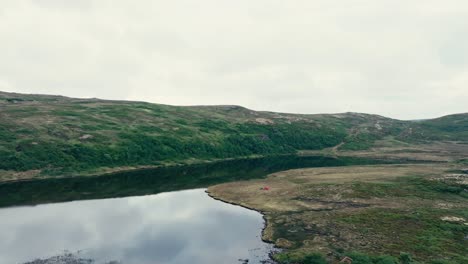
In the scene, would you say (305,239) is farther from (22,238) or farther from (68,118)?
(68,118)

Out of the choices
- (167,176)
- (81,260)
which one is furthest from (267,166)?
(81,260)

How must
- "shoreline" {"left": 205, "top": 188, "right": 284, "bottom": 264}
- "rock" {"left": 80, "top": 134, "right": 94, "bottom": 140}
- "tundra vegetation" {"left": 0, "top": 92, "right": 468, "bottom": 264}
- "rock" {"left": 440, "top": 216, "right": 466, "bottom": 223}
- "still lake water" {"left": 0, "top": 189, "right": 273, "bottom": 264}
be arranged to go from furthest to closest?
1. "rock" {"left": 80, "top": 134, "right": 94, "bottom": 140}
2. "rock" {"left": 440, "top": 216, "right": 466, "bottom": 223}
3. "tundra vegetation" {"left": 0, "top": 92, "right": 468, "bottom": 264}
4. "shoreline" {"left": 205, "top": 188, "right": 284, "bottom": 264}
5. "still lake water" {"left": 0, "top": 189, "right": 273, "bottom": 264}

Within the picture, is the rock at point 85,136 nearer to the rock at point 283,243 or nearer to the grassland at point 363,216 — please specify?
the grassland at point 363,216

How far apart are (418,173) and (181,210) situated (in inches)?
3457

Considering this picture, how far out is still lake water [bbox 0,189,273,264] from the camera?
167ft

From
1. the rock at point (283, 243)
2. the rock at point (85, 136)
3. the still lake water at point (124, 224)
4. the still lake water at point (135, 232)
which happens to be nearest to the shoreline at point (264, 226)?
the rock at point (283, 243)

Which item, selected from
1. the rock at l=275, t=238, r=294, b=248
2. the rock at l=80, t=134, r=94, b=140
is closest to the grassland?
the rock at l=275, t=238, r=294, b=248

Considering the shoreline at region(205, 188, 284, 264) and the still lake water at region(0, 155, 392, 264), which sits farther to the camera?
the shoreline at region(205, 188, 284, 264)

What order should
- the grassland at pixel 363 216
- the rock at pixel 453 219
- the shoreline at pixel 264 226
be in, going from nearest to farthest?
the grassland at pixel 363 216
the shoreline at pixel 264 226
the rock at pixel 453 219

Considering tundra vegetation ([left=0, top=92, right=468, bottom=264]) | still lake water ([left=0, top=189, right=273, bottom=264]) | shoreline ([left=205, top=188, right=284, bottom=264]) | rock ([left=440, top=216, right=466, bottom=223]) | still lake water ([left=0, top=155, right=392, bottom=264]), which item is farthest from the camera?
rock ([left=440, top=216, right=466, bottom=223])

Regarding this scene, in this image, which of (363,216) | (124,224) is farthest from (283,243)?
(124,224)

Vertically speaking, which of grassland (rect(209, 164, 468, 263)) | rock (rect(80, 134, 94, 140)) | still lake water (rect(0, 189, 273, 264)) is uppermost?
rock (rect(80, 134, 94, 140))

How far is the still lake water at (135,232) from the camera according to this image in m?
50.9

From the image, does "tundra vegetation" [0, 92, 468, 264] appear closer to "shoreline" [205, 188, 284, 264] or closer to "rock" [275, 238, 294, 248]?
"rock" [275, 238, 294, 248]
